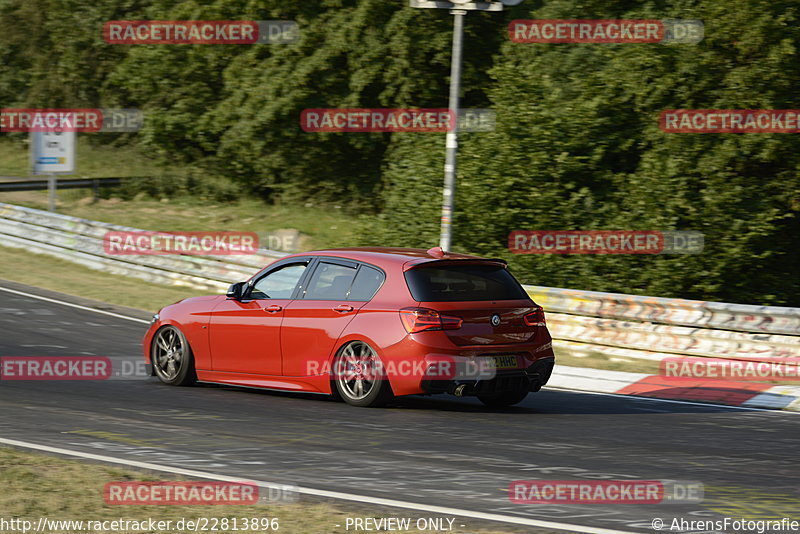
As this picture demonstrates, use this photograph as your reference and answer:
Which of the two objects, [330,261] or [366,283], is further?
[330,261]

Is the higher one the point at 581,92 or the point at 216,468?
the point at 581,92

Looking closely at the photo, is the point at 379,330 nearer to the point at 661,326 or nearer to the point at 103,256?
the point at 661,326

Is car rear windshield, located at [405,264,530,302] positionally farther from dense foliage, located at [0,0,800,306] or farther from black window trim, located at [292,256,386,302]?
dense foliage, located at [0,0,800,306]

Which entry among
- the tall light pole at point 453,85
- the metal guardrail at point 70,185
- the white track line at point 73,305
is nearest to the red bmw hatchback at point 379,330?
the tall light pole at point 453,85

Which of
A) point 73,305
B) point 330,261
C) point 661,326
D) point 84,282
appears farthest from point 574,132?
point 330,261

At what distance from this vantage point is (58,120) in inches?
1045

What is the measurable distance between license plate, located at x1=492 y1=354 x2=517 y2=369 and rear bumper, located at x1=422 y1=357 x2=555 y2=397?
0.05 metres

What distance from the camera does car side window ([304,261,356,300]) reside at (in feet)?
33.1

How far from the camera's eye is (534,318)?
997 cm

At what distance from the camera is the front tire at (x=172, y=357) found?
1111 cm

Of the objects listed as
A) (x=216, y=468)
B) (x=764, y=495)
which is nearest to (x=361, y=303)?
(x=216, y=468)

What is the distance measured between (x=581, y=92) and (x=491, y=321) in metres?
14.3

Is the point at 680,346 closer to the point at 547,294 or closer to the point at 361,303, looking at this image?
the point at 547,294

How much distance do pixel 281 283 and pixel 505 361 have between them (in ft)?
8.24
